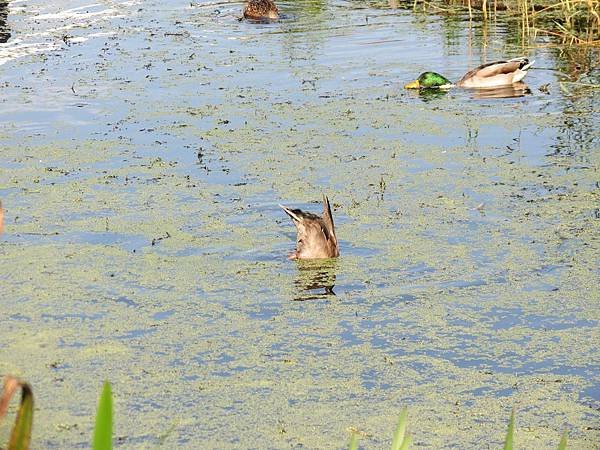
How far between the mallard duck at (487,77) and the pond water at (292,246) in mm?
153

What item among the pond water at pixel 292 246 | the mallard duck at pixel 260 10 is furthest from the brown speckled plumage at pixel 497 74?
the mallard duck at pixel 260 10

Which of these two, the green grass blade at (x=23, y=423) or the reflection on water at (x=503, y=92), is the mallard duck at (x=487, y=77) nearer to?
the reflection on water at (x=503, y=92)

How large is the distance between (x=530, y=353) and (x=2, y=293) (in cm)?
228

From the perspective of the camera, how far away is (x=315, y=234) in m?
5.20

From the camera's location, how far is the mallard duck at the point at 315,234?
17.0ft

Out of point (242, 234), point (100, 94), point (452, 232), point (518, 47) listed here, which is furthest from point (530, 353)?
point (518, 47)

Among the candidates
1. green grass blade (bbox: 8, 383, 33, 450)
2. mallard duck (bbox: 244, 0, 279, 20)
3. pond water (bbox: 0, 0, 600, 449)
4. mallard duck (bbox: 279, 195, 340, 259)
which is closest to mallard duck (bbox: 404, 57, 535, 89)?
pond water (bbox: 0, 0, 600, 449)

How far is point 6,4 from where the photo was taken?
44.0 ft

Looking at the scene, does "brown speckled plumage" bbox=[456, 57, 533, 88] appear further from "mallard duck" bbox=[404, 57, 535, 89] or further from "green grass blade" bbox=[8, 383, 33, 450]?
"green grass blade" bbox=[8, 383, 33, 450]

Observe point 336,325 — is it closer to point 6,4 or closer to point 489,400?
point 489,400

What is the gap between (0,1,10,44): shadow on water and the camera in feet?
37.3

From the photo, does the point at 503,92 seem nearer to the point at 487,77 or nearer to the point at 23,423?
the point at 487,77

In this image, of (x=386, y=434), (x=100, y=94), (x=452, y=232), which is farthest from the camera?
(x=100, y=94)

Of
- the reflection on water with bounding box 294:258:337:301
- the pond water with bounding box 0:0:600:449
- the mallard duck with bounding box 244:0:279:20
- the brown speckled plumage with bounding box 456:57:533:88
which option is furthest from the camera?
the mallard duck with bounding box 244:0:279:20
